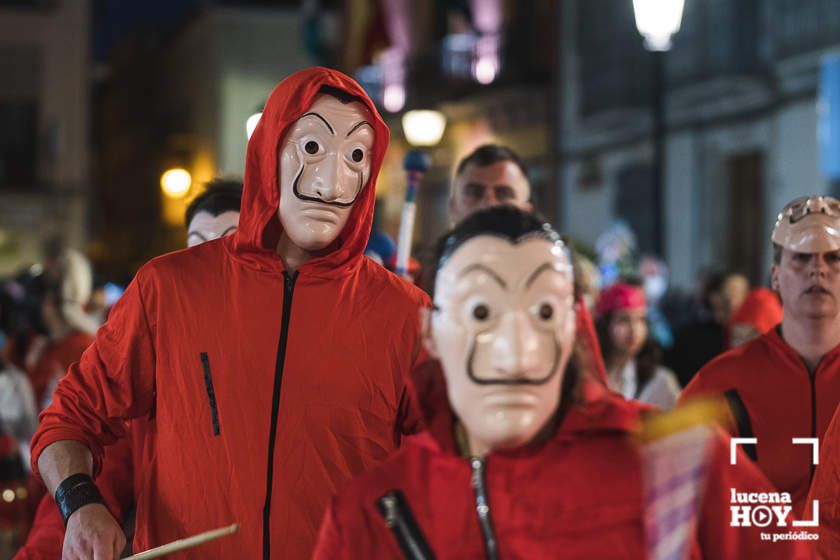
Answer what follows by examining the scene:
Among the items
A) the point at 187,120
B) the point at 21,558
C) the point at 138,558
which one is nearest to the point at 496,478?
the point at 138,558

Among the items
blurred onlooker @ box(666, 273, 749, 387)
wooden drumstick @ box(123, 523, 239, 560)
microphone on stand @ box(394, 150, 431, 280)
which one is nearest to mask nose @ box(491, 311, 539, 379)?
wooden drumstick @ box(123, 523, 239, 560)

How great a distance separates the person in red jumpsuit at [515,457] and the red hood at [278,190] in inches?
47.3

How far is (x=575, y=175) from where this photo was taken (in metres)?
25.6

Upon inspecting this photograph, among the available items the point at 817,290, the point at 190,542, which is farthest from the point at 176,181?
the point at 190,542

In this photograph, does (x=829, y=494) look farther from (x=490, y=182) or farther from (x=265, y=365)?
(x=490, y=182)

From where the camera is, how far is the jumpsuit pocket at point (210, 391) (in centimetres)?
379

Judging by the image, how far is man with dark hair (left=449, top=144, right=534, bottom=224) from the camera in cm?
545

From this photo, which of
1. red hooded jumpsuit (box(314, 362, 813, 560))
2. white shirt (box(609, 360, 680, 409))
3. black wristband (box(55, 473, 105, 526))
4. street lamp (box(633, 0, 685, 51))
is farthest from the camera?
street lamp (box(633, 0, 685, 51))

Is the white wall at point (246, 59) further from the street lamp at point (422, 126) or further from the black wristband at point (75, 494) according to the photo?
the black wristband at point (75, 494)

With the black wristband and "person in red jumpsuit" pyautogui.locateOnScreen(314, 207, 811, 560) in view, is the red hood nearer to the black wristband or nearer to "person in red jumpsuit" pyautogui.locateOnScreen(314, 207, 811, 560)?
the black wristband

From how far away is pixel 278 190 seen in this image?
13.3ft

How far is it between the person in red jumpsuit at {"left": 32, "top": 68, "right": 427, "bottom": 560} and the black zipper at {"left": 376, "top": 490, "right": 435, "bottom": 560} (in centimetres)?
102

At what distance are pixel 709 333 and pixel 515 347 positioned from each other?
8.26 m

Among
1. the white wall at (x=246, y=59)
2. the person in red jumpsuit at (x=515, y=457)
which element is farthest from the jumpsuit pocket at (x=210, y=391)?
the white wall at (x=246, y=59)
